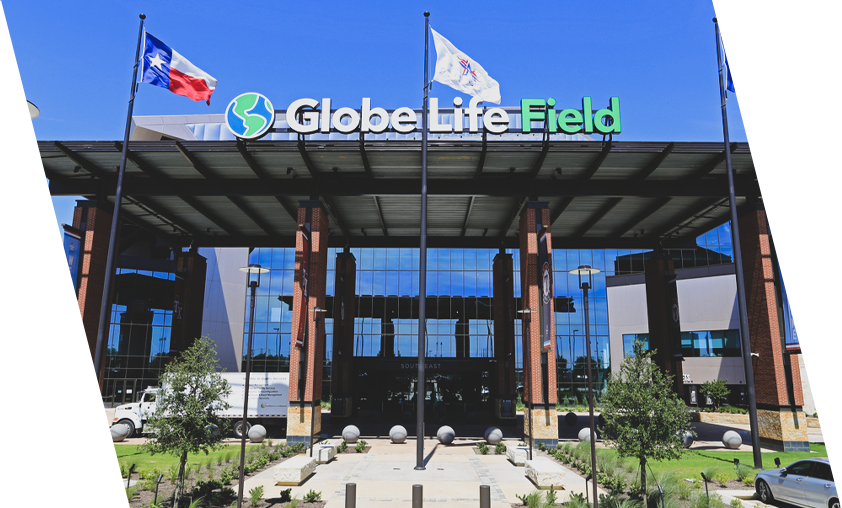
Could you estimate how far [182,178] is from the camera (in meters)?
29.7

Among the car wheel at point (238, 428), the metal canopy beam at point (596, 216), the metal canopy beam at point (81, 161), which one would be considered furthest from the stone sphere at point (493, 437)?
the metal canopy beam at point (81, 161)

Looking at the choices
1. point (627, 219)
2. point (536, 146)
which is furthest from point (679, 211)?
point (536, 146)

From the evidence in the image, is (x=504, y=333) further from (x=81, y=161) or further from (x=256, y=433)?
(x=81, y=161)

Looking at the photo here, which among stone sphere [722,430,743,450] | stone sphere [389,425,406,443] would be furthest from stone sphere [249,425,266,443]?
stone sphere [722,430,743,450]

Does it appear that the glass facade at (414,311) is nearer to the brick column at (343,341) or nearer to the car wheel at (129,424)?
the brick column at (343,341)

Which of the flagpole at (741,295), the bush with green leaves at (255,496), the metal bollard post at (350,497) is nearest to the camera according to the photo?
the metal bollard post at (350,497)

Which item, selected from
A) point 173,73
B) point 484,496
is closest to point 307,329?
point 173,73

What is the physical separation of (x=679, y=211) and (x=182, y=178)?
1195 inches

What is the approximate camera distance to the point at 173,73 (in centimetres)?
2195

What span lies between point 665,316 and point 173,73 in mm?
35413

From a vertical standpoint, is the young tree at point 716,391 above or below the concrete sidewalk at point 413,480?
above

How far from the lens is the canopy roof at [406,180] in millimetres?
26281

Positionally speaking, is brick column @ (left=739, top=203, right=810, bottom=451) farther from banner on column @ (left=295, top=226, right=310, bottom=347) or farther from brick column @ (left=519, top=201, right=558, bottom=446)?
banner on column @ (left=295, top=226, right=310, bottom=347)

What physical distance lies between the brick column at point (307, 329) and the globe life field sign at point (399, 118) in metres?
5.25
